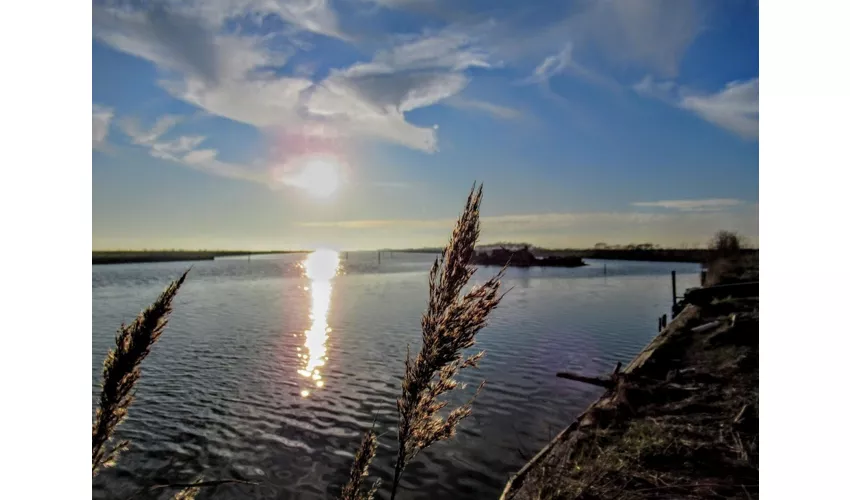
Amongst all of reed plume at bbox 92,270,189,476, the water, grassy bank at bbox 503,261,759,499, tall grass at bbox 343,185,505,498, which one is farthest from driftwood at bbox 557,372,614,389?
reed plume at bbox 92,270,189,476

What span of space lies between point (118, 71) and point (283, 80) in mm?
1359

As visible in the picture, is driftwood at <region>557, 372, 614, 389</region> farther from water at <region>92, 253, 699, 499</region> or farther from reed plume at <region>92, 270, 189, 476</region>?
reed plume at <region>92, 270, 189, 476</region>

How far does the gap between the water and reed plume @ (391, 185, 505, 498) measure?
30 cm

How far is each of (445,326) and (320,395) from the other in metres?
6.88

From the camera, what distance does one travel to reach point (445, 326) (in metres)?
1.45

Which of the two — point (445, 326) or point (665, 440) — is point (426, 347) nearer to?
point (445, 326)

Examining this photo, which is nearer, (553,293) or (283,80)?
(283,80)

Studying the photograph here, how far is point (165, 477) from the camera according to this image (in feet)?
17.2

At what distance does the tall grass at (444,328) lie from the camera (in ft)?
4.79

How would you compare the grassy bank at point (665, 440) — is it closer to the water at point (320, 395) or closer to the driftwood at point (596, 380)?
the driftwood at point (596, 380)

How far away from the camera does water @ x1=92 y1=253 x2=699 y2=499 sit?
532 cm
